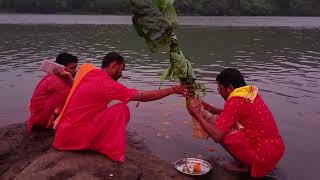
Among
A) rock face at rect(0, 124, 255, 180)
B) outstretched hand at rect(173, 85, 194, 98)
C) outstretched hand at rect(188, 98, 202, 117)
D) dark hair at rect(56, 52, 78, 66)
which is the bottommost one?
rock face at rect(0, 124, 255, 180)

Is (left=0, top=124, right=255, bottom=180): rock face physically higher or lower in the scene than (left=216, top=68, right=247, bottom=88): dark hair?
lower

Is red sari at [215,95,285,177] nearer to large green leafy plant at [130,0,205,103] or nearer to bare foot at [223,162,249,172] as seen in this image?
bare foot at [223,162,249,172]

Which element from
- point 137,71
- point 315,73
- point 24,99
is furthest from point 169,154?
point 315,73

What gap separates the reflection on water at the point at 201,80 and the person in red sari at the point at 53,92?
5.57ft

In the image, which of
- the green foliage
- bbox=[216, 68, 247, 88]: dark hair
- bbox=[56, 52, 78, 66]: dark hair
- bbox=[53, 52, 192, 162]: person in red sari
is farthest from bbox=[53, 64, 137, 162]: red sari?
the green foliage

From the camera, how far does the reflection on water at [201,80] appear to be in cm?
712

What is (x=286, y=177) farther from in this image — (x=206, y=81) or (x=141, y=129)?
(x=206, y=81)

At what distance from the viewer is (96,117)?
5227mm

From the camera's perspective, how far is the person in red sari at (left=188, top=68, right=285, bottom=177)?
17.1 feet

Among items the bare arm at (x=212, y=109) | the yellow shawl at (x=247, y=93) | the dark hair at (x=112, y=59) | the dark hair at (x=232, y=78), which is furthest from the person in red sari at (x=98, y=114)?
the bare arm at (x=212, y=109)

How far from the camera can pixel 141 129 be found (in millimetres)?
8016

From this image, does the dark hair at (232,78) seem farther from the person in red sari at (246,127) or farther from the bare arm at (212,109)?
the bare arm at (212,109)

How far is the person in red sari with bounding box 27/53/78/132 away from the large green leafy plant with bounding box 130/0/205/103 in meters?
1.56

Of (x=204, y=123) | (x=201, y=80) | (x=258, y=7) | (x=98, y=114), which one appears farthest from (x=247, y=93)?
(x=258, y=7)
